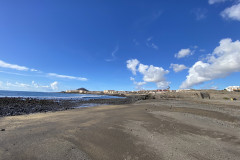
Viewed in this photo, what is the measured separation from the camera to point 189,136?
227 inches

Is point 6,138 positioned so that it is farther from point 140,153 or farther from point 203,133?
point 203,133

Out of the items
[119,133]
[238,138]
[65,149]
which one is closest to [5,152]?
[65,149]

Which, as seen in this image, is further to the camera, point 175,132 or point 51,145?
point 175,132

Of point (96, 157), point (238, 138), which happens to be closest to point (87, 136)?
point (96, 157)

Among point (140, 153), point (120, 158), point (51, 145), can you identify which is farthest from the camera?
point (51, 145)

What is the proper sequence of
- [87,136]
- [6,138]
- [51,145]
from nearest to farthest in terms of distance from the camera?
1. [51,145]
2. [6,138]
3. [87,136]

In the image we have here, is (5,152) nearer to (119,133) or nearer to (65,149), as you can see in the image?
(65,149)

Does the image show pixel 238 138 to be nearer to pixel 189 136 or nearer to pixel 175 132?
pixel 189 136

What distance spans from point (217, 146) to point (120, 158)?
155 inches

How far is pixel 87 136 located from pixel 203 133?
583 cm

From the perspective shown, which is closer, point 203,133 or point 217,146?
point 217,146

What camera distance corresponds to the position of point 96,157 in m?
3.90

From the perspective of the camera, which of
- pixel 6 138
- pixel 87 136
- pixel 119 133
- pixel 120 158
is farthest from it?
pixel 119 133

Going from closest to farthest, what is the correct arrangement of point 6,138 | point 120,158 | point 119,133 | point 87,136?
1. point 120,158
2. point 6,138
3. point 87,136
4. point 119,133
